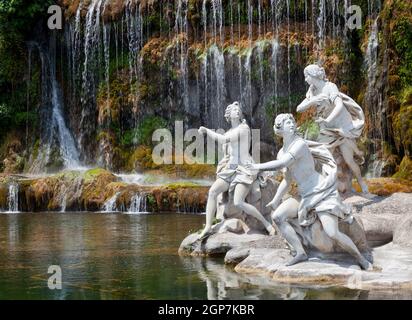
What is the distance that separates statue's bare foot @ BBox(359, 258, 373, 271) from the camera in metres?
10.5

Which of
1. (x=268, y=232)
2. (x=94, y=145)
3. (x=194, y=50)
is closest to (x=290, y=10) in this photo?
(x=194, y=50)

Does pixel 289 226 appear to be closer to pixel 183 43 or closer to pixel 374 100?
pixel 374 100

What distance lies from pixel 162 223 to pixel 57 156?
44.6 feet

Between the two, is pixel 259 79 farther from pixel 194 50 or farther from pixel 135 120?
pixel 135 120

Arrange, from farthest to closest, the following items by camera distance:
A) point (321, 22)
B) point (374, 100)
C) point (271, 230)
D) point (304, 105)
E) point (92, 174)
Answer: point (321, 22), point (374, 100), point (92, 174), point (271, 230), point (304, 105)

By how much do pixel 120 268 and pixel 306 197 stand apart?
3.50 m

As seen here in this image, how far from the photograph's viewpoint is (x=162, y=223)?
19531 mm

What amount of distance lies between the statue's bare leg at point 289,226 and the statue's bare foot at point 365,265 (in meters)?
0.78

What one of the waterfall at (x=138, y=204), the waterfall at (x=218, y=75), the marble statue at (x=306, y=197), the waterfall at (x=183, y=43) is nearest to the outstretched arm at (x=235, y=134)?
the marble statue at (x=306, y=197)

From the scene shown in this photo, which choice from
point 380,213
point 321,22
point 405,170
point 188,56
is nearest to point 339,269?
point 380,213

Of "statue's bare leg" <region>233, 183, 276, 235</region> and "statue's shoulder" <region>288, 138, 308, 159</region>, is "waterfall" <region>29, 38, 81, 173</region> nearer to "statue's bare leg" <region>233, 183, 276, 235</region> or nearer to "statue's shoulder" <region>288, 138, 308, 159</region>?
"statue's bare leg" <region>233, 183, 276, 235</region>

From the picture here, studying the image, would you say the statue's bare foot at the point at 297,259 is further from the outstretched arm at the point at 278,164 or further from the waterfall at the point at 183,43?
the waterfall at the point at 183,43

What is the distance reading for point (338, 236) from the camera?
10484mm

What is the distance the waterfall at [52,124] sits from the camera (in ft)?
105
